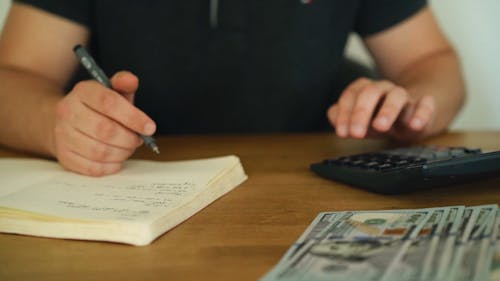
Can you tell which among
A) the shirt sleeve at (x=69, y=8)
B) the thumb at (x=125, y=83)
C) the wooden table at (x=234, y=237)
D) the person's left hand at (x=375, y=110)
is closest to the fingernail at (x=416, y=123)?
the person's left hand at (x=375, y=110)

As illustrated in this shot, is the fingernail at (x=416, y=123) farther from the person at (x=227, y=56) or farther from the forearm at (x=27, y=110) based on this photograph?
the forearm at (x=27, y=110)

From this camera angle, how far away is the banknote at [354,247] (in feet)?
1.30

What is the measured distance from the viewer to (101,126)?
2.24 ft

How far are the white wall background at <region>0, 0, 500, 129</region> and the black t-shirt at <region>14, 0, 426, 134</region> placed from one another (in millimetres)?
399

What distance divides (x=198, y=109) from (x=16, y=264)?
703 millimetres

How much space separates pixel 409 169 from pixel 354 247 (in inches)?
6.5

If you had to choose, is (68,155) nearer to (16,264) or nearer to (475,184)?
(16,264)

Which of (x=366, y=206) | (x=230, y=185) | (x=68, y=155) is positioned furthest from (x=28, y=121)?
(x=366, y=206)

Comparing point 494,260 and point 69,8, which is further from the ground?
point 69,8

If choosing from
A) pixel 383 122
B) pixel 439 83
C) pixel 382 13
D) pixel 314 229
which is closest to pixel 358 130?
pixel 383 122

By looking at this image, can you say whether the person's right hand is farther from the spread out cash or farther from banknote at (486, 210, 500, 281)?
banknote at (486, 210, 500, 281)

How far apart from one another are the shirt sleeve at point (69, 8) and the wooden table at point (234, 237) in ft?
1.43

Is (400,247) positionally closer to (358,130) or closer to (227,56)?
(358,130)

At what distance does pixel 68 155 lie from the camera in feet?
2.32
